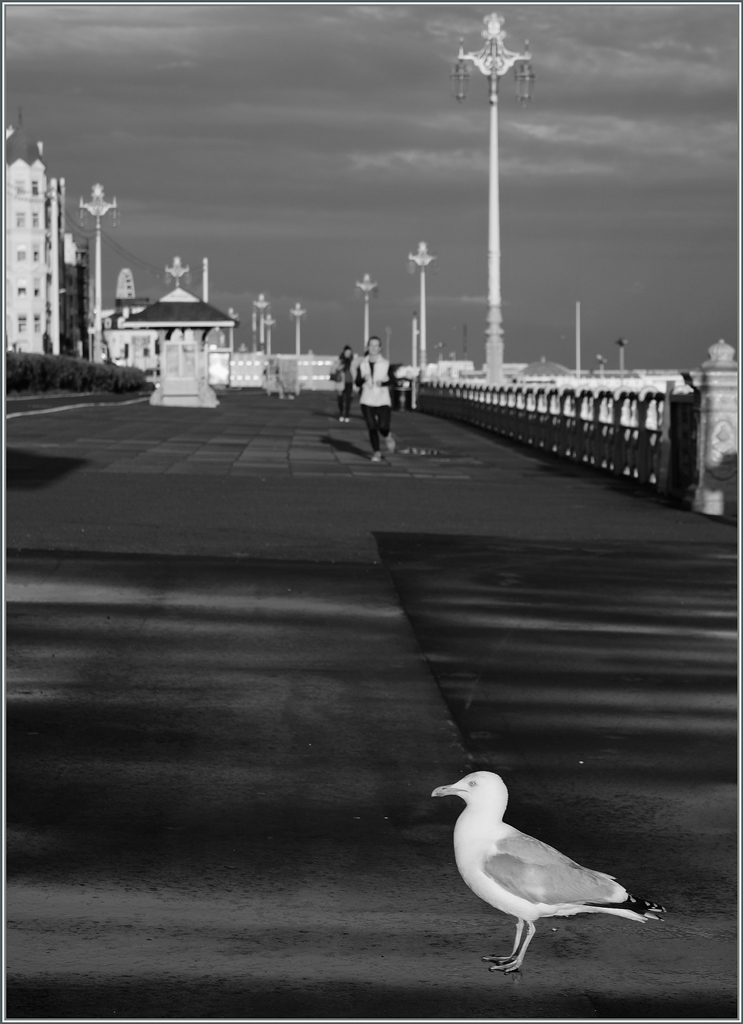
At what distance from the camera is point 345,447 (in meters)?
28.4

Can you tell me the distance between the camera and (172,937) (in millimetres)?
4879

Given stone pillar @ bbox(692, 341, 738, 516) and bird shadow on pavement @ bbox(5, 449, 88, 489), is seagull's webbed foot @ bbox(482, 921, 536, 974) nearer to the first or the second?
bird shadow on pavement @ bbox(5, 449, 88, 489)

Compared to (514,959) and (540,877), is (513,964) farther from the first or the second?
(540,877)

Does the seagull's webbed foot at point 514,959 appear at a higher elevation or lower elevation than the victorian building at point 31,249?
lower

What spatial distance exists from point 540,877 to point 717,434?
15.3 meters

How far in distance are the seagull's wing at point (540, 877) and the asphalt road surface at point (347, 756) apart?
0.62m

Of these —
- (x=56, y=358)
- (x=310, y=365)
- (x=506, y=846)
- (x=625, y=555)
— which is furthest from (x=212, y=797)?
(x=310, y=365)

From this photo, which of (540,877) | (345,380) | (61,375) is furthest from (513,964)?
(61,375)

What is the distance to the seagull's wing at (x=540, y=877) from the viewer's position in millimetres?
3820

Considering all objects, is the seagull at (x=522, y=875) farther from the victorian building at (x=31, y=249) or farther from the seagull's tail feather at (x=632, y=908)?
the victorian building at (x=31, y=249)

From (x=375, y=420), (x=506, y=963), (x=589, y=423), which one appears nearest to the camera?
(x=506, y=963)

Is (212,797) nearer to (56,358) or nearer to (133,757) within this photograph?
(133,757)

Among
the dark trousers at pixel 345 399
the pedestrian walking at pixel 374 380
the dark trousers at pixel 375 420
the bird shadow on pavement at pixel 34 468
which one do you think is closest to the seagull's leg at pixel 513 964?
the bird shadow on pavement at pixel 34 468

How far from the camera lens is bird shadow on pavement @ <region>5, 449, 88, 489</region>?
18.8 m
